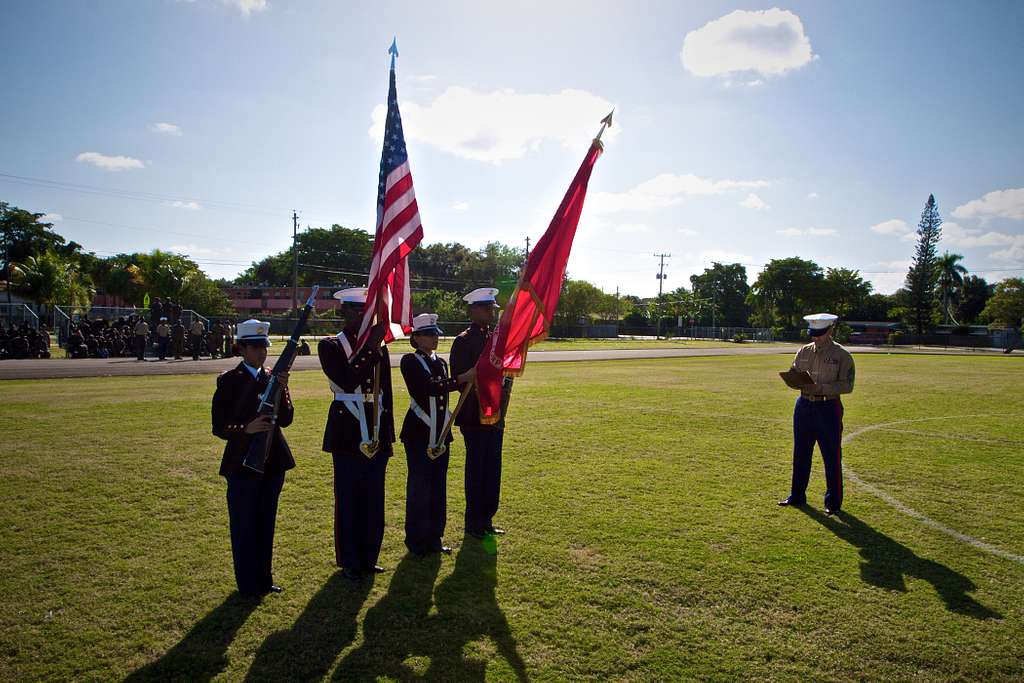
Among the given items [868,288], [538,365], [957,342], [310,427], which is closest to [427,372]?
[310,427]

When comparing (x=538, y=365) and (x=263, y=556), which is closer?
(x=263, y=556)

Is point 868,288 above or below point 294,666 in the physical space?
above

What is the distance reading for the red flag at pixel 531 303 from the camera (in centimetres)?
541

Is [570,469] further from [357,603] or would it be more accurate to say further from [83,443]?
[83,443]

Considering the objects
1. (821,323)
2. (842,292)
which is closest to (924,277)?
(842,292)

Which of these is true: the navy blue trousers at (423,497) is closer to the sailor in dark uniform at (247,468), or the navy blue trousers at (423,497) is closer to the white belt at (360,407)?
the white belt at (360,407)

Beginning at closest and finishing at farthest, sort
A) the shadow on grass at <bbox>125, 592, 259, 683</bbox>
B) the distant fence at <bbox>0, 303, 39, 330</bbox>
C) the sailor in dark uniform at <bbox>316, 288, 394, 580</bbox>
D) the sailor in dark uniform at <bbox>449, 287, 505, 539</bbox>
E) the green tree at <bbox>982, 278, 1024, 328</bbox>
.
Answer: the shadow on grass at <bbox>125, 592, 259, 683</bbox> < the sailor in dark uniform at <bbox>316, 288, 394, 580</bbox> < the sailor in dark uniform at <bbox>449, 287, 505, 539</bbox> < the distant fence at <bbox>0, 303, 39, 330</bbox> < the green tree at <bbox>982, 278, 1024, 328</bbox>

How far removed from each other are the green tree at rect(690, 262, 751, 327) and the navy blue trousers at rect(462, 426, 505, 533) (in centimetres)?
11922

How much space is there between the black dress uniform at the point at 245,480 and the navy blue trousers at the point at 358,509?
0.52m

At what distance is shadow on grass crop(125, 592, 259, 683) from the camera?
147 inches

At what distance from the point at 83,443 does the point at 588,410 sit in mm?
9726

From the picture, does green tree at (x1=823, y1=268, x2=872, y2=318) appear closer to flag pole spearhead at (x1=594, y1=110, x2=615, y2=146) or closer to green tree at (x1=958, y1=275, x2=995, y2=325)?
green tree at (x1=958, y1=275, x2=995, y2=325)

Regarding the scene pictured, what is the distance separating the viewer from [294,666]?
382 cm

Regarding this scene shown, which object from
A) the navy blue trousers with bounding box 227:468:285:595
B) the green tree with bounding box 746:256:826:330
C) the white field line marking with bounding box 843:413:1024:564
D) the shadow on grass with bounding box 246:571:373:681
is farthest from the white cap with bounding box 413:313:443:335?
the green tree with bounding box 746:256:826:330
